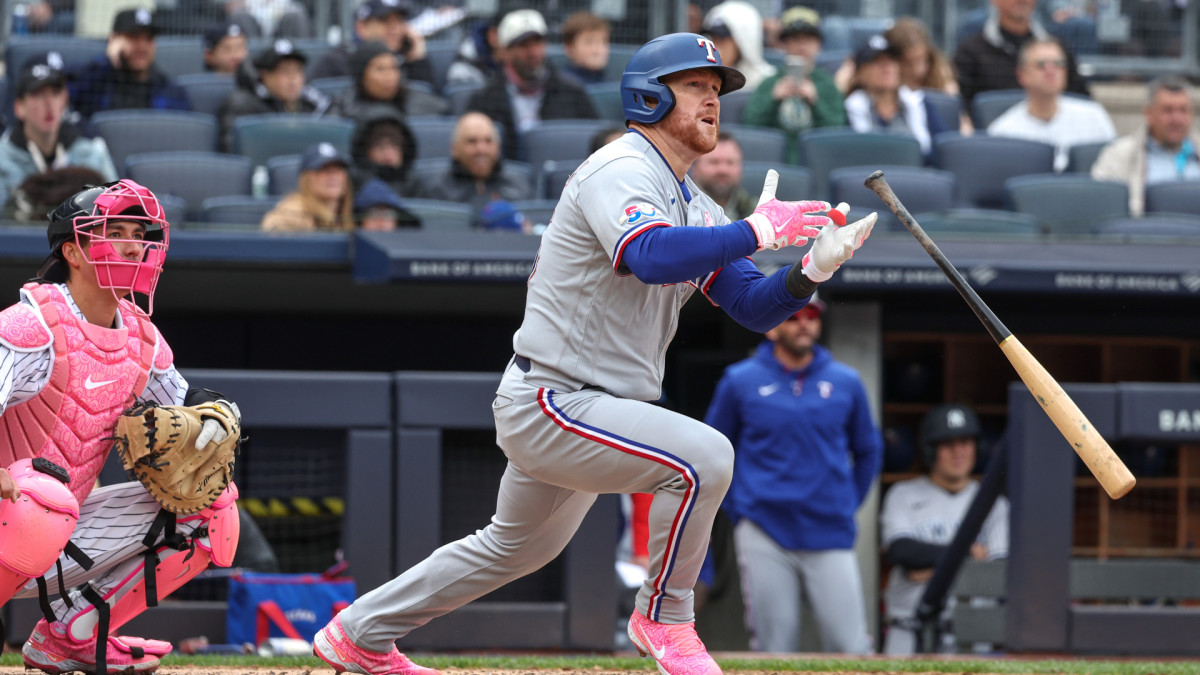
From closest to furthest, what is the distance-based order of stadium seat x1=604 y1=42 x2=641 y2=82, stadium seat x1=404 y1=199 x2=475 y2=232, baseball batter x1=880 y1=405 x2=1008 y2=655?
baseball batter x1=880 y1=405 x2=1008 y2=655
stadium seat x1=404 y1=199 x2=475 y2=232
stadium seat x1=604 y1=42 x2=641 y2=82

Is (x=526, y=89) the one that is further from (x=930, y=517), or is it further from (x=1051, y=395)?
(x=1051, y=395)

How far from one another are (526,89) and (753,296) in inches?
195

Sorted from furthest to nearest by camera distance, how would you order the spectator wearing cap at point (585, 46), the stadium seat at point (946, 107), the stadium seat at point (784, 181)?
the spectator wearing cap at point (585, 46) → the stadium seat at point (946, 107) → the stadium seat at point (784, 181)

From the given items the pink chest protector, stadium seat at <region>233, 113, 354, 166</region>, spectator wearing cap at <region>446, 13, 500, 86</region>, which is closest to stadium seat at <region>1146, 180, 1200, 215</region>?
spectator wearing cap at <region>446, 13, 500, 86</region>

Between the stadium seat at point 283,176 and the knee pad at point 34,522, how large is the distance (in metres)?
3.90

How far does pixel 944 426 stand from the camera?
6562mm

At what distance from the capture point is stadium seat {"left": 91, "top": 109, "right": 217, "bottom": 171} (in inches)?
287

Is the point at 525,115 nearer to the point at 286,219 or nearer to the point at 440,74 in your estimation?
the point at 440,74

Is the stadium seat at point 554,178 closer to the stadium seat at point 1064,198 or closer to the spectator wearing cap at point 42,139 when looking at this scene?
the spectator wearing cap at point 42,139

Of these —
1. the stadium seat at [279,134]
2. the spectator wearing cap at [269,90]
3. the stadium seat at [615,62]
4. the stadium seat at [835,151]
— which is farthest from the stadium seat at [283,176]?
the stadium seat at [835,151]

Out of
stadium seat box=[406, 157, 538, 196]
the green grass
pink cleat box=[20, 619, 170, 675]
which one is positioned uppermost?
stadium seat box=[406, 157, 538, 196]

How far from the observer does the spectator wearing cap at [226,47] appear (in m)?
8.28

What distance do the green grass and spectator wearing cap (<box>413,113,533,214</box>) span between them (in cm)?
292

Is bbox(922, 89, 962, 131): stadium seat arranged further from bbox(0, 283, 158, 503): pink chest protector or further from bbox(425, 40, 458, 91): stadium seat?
bbox(0, 283, 158, 503): pink chest protector
